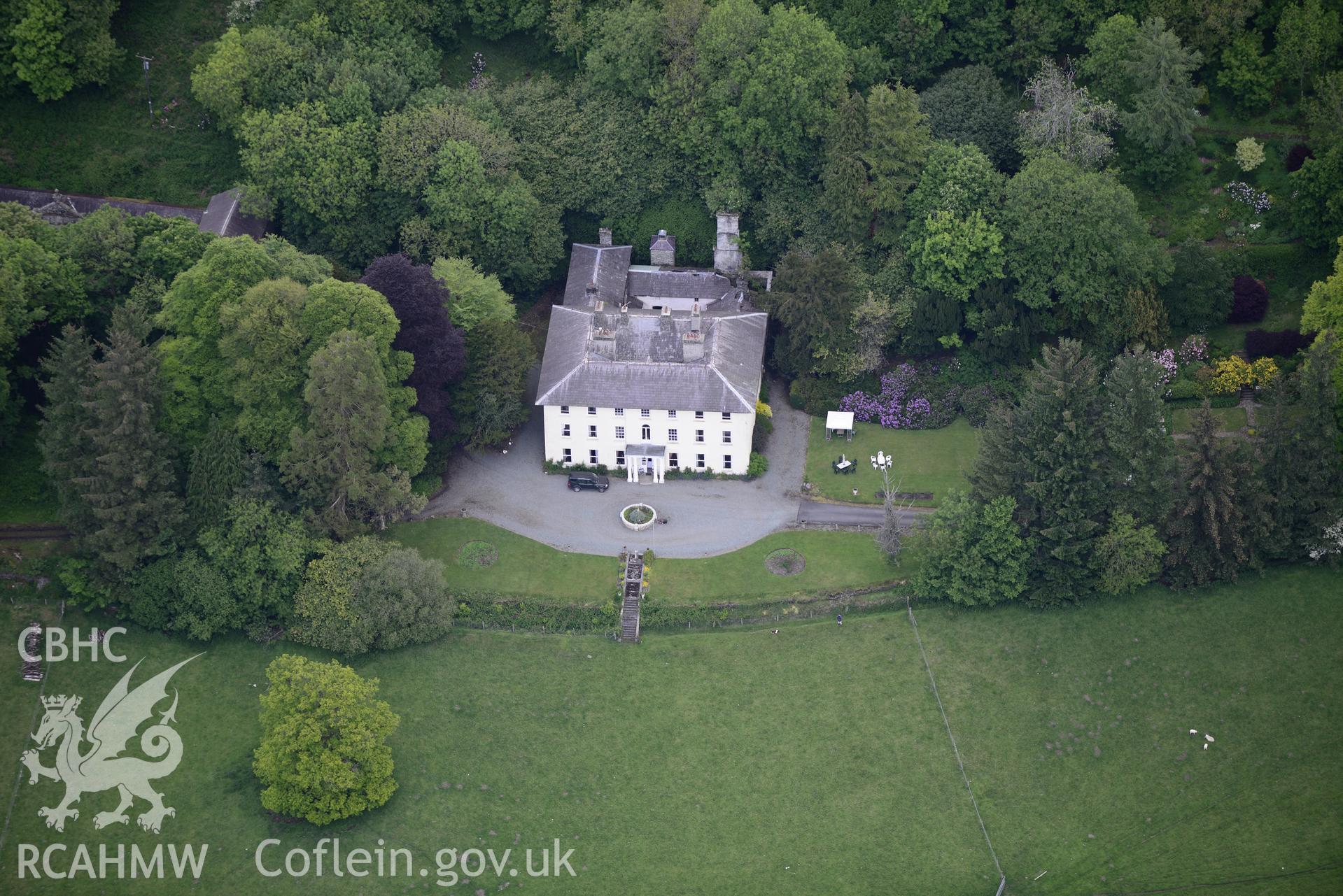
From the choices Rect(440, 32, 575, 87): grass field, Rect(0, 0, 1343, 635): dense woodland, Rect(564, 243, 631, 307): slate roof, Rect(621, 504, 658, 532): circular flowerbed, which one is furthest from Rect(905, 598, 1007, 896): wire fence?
Rect(440, 32, 575, 87): grass field

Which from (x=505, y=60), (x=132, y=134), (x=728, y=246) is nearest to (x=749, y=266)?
(x=728, y=246)

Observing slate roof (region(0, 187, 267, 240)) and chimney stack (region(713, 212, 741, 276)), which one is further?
chimney stack (region(713, 212, 741, 276))

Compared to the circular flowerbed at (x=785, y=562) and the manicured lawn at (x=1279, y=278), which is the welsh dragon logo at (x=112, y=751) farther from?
the manicured lawn at (x=1279, y=278)

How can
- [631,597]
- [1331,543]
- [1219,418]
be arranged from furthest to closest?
1. [1219,418]
2. [631,597]
3. [1331,543]

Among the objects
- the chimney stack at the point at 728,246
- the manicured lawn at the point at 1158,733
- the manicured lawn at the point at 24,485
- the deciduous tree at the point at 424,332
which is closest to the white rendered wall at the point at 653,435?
the deciduous tree at the point at 424,332

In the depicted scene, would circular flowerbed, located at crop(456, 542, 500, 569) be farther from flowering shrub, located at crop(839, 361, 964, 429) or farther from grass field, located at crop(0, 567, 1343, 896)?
flowering shrub, located at crop(839, 361, 964, 429)

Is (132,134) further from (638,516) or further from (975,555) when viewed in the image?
(975,555)
